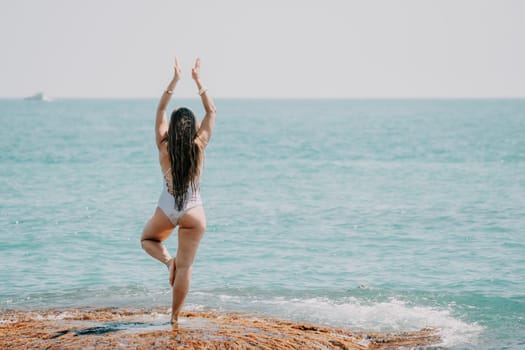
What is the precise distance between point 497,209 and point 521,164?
1982 cm

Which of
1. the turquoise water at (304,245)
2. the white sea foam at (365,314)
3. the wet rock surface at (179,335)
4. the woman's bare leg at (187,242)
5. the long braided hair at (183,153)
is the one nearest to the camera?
the long braided hair at (183,153)

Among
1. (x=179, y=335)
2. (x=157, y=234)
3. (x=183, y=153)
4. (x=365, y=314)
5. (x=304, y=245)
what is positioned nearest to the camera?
(x=183, y=153)

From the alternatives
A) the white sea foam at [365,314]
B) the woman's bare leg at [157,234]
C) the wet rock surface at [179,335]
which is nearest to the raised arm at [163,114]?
the woman's bare leg at [157,234]

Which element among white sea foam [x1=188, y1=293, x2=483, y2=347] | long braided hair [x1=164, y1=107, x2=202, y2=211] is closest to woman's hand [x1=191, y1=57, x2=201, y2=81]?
long braided hair [x1=164, y1=107, x2=202, y2=211]

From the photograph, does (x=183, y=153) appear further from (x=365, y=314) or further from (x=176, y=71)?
(x=365, y=314)

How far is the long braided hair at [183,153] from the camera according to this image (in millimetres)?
9055

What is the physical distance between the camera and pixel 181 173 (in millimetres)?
9242

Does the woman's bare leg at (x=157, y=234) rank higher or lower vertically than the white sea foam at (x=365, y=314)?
higher

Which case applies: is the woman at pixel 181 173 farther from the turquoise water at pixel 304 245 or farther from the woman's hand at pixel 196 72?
the turquoise water at pixel 304 245

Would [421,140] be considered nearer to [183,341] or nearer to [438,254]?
[438,254]

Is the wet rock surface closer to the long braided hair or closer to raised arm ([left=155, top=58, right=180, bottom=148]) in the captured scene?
the long braided hair

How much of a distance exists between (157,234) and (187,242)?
0.39 metres

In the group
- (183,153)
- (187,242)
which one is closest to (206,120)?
(183,153)

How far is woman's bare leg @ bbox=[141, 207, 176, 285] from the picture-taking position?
31.0 ft
